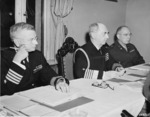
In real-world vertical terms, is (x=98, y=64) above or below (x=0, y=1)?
below

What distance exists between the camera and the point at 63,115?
1277 mm

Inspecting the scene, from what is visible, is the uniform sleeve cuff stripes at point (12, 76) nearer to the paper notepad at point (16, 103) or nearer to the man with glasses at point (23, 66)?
the man with glasses at point (23, 66)

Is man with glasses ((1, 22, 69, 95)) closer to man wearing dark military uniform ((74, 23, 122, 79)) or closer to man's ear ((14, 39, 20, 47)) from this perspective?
man's ear ((14, 39, 20, 47))

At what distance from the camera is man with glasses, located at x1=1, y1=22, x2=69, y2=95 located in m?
1.82

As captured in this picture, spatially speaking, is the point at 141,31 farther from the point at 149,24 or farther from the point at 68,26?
the point at 68,26

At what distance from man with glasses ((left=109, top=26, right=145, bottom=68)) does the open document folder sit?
6.61ft

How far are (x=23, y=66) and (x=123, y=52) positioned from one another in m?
2.18

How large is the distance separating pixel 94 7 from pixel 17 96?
279 cm

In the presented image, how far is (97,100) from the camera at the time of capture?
5.07 ft

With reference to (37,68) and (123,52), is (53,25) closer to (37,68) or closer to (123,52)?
(123,52)

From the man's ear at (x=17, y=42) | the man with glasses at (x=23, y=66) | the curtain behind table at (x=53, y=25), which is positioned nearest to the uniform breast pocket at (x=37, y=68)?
the man with glasses at (x=23, y=66)

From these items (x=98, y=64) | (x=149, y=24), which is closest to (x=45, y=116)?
(x=98, y=64)

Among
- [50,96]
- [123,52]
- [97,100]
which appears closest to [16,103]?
[50,96]

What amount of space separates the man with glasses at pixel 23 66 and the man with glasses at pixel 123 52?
1.71m
